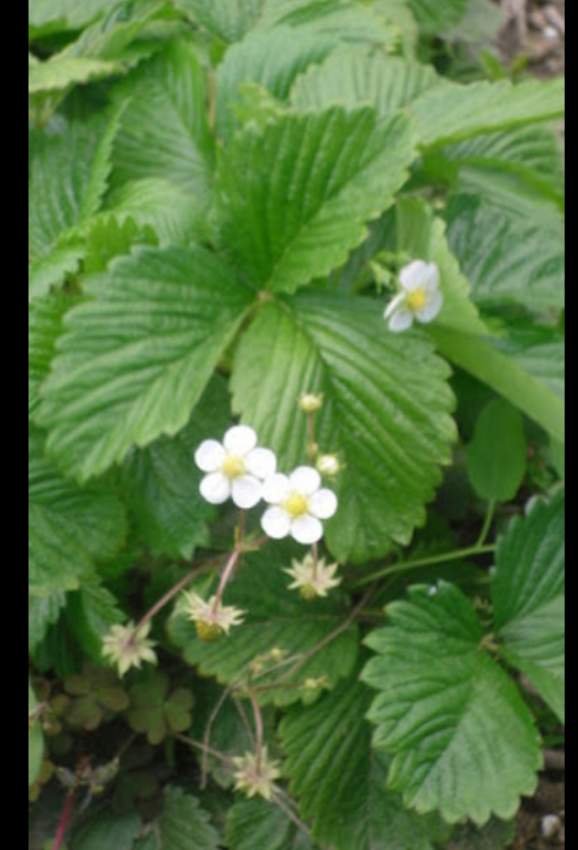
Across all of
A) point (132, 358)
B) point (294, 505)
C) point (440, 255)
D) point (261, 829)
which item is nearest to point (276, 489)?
point (294, 505)

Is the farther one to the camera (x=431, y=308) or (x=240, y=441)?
(x=431, y=308)

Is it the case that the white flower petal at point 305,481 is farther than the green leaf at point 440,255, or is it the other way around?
the green leaf at point 440,255

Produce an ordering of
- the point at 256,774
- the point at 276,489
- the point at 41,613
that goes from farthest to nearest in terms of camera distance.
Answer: the point at 41,613, the point at 256,774, the point at 276,489

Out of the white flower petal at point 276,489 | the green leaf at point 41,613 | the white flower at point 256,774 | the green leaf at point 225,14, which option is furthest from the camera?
the green leaf at point 225,14

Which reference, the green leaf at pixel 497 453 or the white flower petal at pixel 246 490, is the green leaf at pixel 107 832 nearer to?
the white flower petal at pixel 246 490

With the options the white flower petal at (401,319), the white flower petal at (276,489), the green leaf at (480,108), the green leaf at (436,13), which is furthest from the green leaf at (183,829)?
the green leaf at (436,13)

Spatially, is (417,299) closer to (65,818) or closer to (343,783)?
(343,783)

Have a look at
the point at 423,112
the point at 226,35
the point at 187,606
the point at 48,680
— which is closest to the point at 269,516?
the point at 187,606
